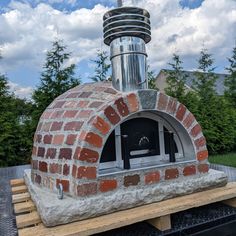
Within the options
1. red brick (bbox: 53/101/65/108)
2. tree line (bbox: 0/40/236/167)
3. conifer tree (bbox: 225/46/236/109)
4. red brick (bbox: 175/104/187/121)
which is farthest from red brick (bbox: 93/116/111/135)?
conifer tree (bbox: 225/46/236/109)

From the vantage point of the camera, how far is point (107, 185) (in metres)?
1.86

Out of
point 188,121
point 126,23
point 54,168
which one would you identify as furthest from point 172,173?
point 126,23

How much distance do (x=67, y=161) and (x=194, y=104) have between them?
16.3 ft

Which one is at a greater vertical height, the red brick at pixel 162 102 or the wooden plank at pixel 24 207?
the red brick at pixel 162 102

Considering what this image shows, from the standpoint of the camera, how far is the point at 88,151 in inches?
70.8

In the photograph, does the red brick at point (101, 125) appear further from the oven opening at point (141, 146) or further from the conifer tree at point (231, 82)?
the conifer tree at point (231, 82)

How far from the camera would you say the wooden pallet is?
158 cm

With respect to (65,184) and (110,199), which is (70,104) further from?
(110,199)

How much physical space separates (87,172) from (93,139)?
0.23 meters

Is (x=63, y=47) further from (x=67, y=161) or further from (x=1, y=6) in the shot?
(x=67, y=161)

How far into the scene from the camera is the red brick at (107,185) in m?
1.84

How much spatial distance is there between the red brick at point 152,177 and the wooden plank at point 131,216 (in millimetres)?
A: 171

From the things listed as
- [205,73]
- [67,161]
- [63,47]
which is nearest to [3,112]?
[63,47]

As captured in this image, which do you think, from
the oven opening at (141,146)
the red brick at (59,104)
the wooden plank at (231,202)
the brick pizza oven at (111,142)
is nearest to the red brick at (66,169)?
the brick pizza oven at (111,142)
